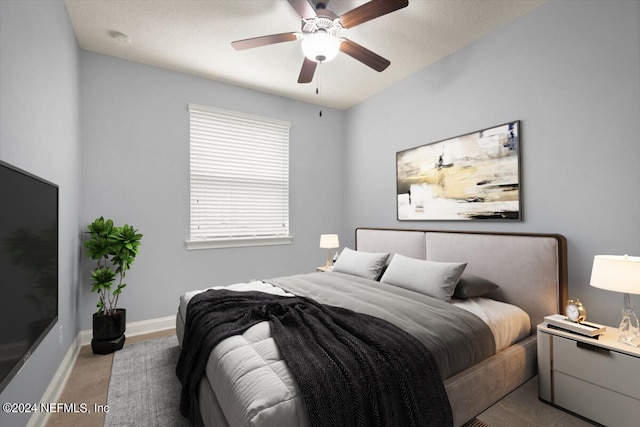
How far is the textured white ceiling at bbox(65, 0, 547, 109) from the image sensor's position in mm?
2494

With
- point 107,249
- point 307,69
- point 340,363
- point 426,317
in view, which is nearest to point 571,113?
point 426,317

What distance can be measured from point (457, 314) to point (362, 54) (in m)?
2.09

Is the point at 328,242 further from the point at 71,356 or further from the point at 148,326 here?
the point at 71,356

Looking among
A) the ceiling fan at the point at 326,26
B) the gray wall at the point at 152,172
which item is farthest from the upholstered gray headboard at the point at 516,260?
the gray wall at the point at 152,172

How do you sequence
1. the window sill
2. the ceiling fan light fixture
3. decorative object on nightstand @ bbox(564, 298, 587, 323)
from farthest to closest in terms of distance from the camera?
the window sill, the ceiling fan light fixture, decorative object on nightstand @ bbox(564, 298, 587, 323)

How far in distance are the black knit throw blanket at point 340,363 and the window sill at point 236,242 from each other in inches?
64.6

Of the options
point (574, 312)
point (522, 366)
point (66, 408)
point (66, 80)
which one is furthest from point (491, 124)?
point (66, 408)

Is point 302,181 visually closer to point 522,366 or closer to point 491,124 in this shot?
point 491,124

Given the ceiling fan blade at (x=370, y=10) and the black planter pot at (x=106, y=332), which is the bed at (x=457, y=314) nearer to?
the black planter pot at (x=106, y=332)

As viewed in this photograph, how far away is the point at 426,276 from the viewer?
2.61 m

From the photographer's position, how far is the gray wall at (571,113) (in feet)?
6.83

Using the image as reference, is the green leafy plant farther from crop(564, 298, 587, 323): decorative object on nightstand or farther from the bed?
crop(564, 298, 587, 323): decorative object on nightstand

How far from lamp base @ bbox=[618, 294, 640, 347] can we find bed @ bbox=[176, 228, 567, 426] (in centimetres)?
45

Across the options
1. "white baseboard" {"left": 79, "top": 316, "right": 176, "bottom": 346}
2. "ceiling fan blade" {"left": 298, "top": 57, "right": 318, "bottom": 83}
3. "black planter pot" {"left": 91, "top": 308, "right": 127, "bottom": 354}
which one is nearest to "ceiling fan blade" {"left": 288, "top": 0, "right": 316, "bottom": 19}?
"ceiling fan blade" {"left": 298, "top": 57, "right": 318, "bottom": 83}
